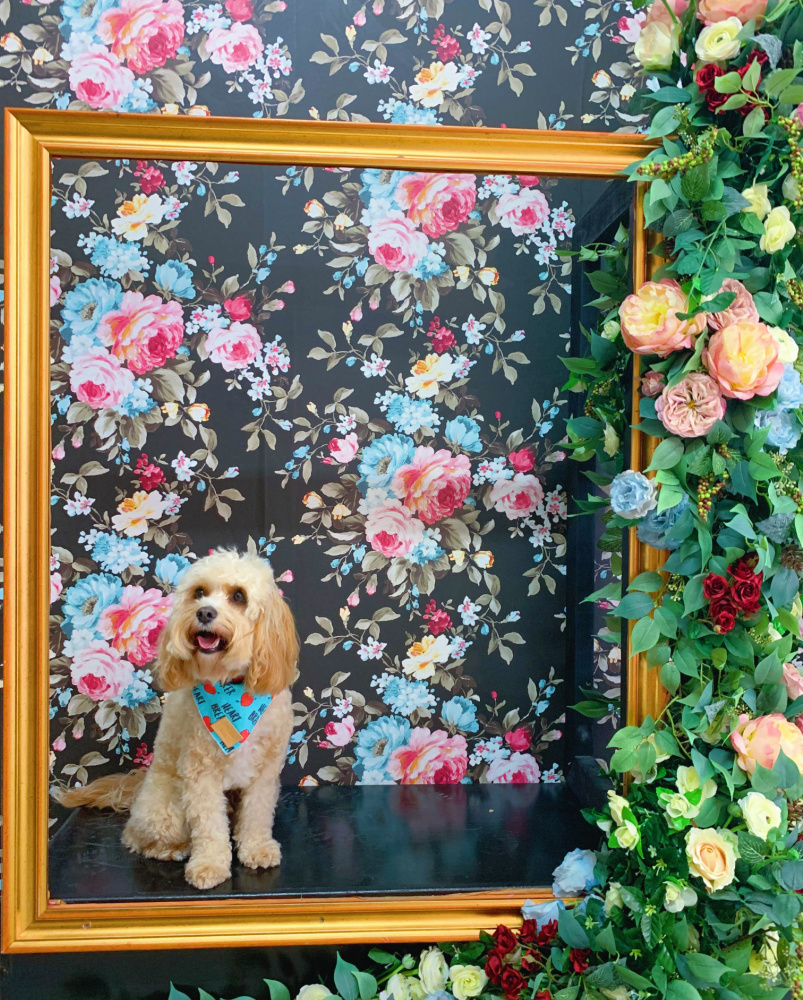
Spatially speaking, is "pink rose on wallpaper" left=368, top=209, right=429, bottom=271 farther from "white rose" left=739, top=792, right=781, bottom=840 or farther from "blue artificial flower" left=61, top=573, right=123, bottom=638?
"white rose" left=739, top=792, right=781, bottom=840

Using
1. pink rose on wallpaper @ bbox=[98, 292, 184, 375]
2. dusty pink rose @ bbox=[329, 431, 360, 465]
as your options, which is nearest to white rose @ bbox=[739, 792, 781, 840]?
dusty pink rose @ bbox=[329, 431, 360, 465]

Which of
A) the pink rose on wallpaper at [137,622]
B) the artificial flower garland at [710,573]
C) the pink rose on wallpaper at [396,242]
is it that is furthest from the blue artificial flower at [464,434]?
the pink rose on wallpaper at [137,622]

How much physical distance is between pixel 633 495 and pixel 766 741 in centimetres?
44

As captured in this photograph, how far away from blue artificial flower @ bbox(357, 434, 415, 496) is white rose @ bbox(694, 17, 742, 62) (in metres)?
0.88

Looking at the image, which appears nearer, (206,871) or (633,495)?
(633,495)

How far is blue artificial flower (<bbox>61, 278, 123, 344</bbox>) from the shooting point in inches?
57.6

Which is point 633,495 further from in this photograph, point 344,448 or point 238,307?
point 238,307

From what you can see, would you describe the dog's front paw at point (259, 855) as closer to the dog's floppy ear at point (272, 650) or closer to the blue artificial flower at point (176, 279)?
the dog's floppy ear at point (272, 650)

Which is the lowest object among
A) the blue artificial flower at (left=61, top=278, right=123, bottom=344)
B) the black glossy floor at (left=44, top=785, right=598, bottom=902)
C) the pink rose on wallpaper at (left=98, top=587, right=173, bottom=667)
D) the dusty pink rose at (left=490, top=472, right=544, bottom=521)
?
the black glossy floor at (left=44, top=785, right=598, bottom=902)

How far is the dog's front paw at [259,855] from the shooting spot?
1.43 m

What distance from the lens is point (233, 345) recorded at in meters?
1.61

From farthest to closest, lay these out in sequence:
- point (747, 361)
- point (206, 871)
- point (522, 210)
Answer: point (522, 210), point (206, 871), point (747, 361)

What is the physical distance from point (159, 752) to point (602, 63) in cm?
176

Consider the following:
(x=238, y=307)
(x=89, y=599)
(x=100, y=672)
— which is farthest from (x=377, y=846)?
(x=238, y=307)
